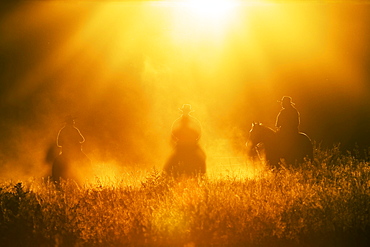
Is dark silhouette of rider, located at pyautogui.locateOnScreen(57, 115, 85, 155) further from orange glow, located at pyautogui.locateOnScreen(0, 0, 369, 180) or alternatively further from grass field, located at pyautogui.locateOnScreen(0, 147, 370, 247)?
orange glow, located at pyautogui.locateOnScreen(0, 0, 369, 180)

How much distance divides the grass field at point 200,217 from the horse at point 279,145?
175 inches

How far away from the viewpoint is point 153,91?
47938mm

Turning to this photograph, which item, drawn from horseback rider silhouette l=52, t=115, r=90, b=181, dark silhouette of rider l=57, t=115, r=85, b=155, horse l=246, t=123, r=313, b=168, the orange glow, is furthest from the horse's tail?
the orange glow

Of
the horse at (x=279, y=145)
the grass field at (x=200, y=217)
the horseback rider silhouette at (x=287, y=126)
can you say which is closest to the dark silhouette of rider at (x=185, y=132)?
the horse at (x=279, y=145)

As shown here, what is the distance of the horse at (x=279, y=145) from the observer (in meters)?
17.6

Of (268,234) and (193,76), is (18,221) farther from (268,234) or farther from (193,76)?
(193,76)

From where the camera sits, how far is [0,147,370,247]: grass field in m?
10.7

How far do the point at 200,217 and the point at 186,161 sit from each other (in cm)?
575

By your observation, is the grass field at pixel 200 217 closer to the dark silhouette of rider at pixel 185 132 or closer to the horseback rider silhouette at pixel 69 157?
the horseback rider silhouette at pixel 69 157

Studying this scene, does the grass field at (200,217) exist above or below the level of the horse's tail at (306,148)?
below

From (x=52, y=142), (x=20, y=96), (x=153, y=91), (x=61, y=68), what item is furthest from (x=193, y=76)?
(x=52, y=142)

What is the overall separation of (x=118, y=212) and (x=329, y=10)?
5073 centimetres

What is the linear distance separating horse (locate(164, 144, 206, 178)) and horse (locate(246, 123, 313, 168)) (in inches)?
63.5

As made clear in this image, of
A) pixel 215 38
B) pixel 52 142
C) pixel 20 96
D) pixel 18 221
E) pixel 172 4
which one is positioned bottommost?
pixel 18 221
